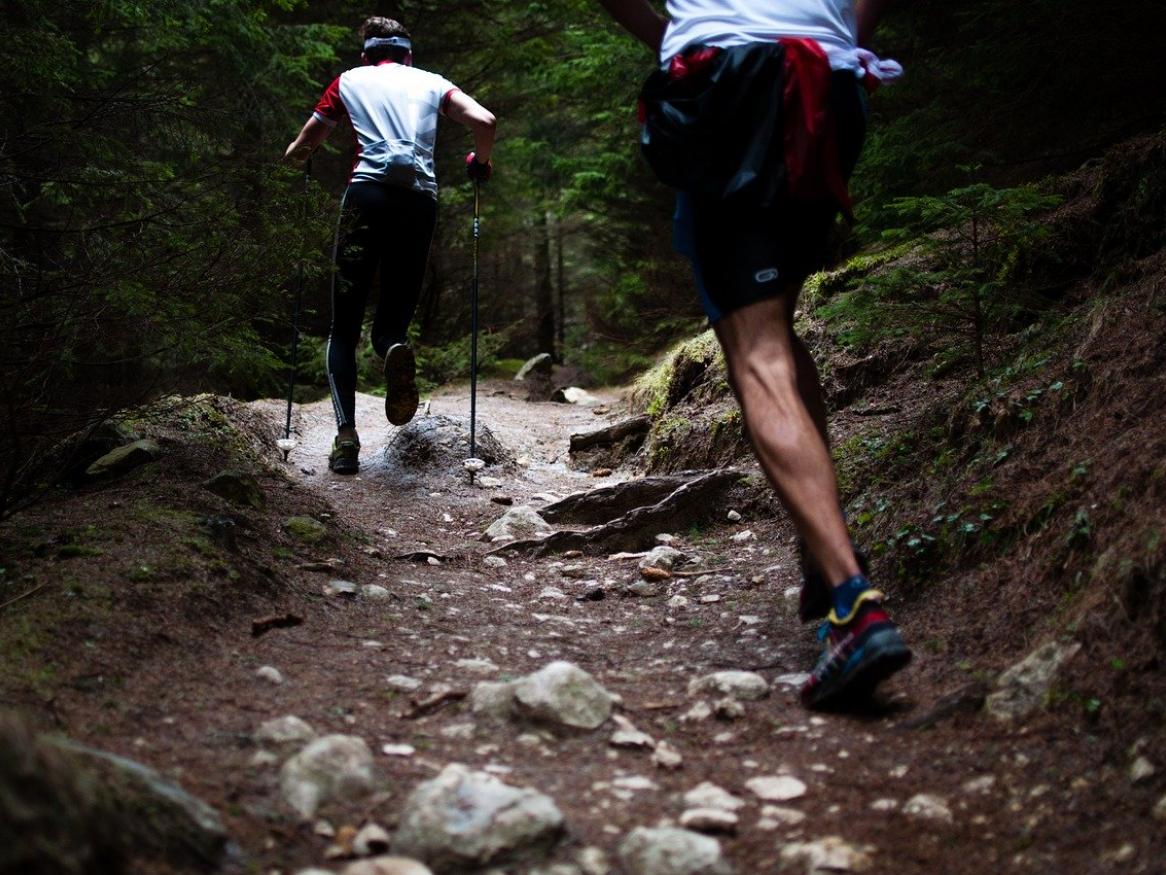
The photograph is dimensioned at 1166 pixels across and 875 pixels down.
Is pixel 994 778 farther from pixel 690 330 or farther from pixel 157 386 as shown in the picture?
pixel 690 330

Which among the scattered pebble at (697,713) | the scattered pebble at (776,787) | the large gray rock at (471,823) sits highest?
the large gray rock at (471,823)

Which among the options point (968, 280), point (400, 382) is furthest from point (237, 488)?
point (968, 280)

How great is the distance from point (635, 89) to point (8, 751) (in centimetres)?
1069

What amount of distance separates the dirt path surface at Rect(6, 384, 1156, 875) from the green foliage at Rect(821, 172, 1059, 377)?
1292mm

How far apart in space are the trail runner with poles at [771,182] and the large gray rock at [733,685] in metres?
0.16

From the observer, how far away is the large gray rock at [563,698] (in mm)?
2166

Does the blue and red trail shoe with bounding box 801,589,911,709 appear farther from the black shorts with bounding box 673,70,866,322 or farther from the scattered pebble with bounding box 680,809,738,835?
the black shorts with bounding box 673,70,866,322

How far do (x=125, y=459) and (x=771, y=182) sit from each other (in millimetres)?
3153

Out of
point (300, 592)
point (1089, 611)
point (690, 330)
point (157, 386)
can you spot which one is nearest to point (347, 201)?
point (157, 386)

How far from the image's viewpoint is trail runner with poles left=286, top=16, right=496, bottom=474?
5602 mm

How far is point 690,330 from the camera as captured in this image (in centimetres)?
1192

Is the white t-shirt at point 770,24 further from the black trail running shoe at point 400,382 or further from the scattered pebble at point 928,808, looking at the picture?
the black trail running shoe at point 400,382

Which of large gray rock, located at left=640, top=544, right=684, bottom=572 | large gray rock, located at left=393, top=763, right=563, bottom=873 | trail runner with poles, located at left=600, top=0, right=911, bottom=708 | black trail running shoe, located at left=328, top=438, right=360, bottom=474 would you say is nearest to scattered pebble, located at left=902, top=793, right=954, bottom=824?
trail runner with poles, located at left=600, top=0, right=911, bottom=708

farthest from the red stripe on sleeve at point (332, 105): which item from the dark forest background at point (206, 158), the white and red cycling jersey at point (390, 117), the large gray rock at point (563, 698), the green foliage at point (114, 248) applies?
the large gray rock at point (563, 698)
